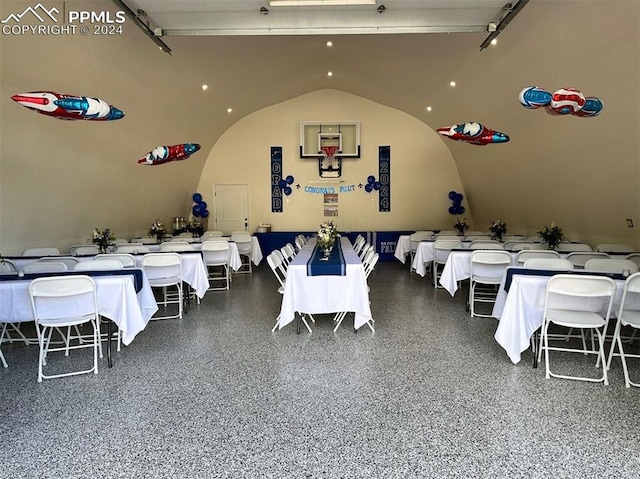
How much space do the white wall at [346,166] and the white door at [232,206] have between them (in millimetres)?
161

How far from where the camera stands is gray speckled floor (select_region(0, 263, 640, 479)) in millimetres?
2113

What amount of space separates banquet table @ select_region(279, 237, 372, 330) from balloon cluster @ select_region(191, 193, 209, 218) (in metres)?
7.68

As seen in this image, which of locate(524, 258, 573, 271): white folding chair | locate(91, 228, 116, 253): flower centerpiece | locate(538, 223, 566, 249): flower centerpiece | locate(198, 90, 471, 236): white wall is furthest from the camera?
locate(198, 90, 471, 236): white wall

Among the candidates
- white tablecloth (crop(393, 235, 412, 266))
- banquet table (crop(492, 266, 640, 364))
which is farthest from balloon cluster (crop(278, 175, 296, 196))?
banquet table (crop(492, 266, 640, 364))

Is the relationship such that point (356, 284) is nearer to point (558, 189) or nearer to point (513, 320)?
point (513, 320)

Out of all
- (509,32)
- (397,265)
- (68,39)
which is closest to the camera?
(68,39)

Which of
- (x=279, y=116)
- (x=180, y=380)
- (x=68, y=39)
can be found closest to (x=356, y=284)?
(x=180, y=380)

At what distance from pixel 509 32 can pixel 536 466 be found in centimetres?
546

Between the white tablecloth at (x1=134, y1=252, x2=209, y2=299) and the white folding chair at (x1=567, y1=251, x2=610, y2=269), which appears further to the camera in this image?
the white tablecloth at (x1=134, y1=252, x2=209, y2=299)

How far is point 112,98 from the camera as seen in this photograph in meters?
6.24

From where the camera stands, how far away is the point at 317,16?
4.88 m

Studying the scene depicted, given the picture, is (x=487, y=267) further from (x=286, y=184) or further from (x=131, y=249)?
(x=286, y=184)

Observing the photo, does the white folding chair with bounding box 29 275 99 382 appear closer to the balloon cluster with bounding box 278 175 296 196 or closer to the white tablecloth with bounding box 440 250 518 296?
the white tablecloth with bounding box 440 250 518 296

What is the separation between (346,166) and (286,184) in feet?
5.99
